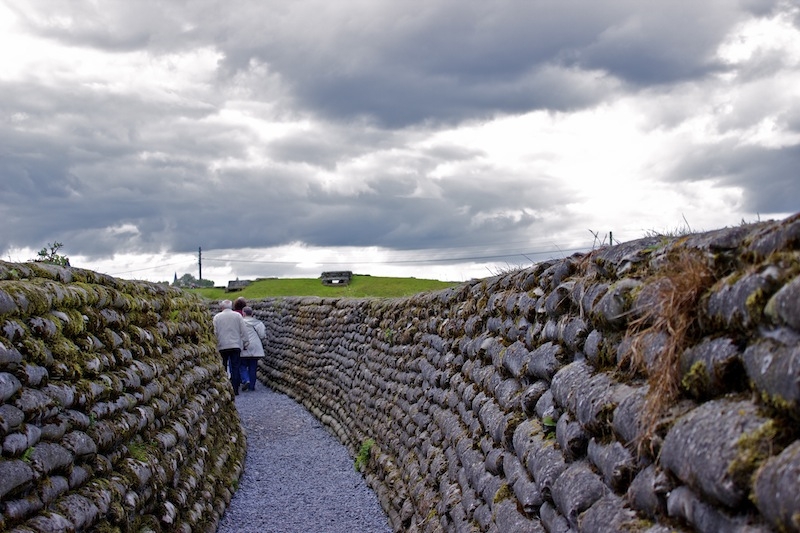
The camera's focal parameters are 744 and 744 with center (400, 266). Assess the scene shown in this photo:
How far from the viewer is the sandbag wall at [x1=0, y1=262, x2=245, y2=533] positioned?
449 centimetres

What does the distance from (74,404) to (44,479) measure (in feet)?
2.53

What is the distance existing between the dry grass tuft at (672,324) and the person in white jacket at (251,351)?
15061mm

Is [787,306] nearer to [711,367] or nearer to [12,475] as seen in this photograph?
[711,367]

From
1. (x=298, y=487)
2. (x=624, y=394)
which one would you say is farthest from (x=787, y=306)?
(x=298, y=487)

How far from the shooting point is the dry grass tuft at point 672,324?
299 centimetres

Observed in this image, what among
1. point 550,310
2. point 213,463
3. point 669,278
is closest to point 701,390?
point 669,278

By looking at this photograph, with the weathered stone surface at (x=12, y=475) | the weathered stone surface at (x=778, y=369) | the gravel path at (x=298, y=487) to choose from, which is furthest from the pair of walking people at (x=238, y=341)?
the weathered stone surface at (x=778, y=369)

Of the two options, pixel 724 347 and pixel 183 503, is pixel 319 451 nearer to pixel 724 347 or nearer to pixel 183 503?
pixel 183 503

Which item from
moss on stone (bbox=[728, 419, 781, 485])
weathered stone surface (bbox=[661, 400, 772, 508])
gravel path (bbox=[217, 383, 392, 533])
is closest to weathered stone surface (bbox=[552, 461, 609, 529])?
weathered stone surface (bbox=[661, 400, 772, 508])

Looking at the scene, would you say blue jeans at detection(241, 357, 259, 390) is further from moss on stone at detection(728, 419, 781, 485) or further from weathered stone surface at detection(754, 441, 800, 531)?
weathered stone surface at detection(754, 441, 800, 531)

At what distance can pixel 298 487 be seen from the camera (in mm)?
10438

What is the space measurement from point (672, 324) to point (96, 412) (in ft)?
14.2

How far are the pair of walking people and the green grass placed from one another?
8.94m

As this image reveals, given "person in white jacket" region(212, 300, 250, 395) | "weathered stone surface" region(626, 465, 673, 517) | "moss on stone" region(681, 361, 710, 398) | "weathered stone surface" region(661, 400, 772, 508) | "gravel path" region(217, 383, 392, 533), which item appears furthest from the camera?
"person in white jacket" region(212, 300, 250, 395)
